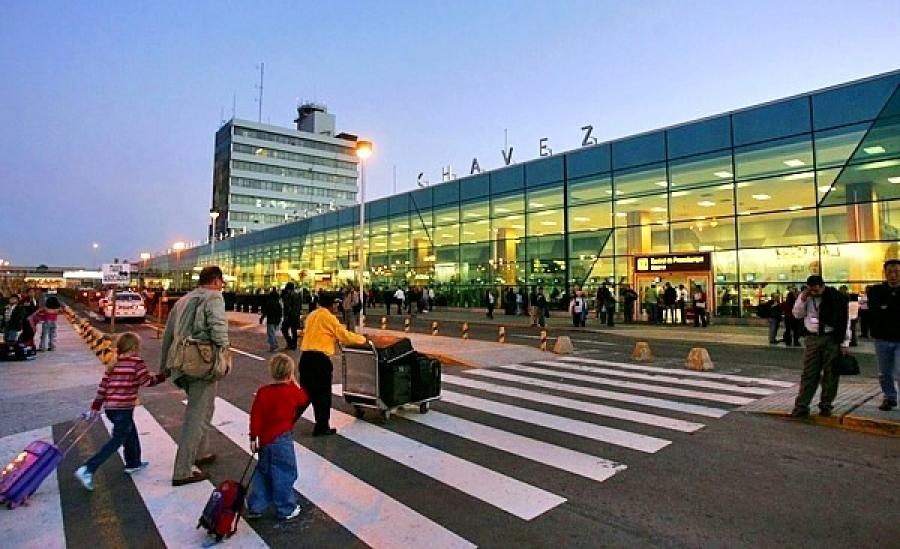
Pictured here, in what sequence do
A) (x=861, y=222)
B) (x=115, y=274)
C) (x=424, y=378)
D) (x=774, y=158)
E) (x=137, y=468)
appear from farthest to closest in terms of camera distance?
(x=774, y=158), (x=861, y=222), (x=115, y=274), (x=424, y=378), (x=137, y=468)

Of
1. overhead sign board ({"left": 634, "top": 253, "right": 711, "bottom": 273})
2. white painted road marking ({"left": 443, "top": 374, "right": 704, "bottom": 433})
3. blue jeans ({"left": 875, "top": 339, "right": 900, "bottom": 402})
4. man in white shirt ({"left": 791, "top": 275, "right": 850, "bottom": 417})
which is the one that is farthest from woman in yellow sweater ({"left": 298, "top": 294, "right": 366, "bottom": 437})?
overhead sign board ({"left": 634, "top": 253, "right": 711, "bottom": 273})

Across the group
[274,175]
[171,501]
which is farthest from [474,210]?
[274,175]

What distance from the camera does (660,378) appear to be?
10805 millimetres

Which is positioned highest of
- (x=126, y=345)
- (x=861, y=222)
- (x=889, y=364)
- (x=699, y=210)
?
(x=699, y=210)

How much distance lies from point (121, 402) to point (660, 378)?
31.3 feet

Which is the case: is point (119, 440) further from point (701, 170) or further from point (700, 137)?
point (700, 137)

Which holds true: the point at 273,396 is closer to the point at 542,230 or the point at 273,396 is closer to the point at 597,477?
the point at 597,477

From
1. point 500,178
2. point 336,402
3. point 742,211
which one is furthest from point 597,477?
point 500,178

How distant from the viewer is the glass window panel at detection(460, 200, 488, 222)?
37812mm

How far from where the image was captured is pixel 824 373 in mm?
7371

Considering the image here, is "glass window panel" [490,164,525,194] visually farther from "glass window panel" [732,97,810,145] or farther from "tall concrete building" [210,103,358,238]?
"tall concrete building" [210,103,358,238]

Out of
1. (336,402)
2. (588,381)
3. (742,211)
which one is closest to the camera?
(336,402)

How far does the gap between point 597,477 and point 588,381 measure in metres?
5.50

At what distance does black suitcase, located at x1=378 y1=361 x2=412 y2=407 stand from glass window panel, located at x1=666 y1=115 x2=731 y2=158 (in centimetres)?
2450
